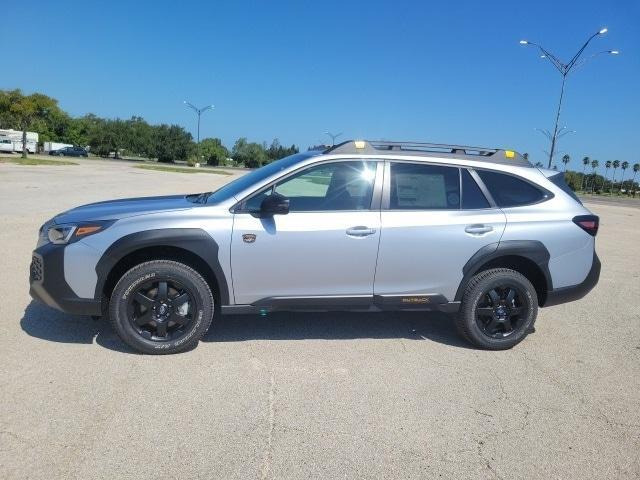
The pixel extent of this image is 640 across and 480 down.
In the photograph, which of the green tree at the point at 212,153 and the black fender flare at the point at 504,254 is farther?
the green tree at the point at 212,153

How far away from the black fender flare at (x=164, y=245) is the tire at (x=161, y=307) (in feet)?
0.42

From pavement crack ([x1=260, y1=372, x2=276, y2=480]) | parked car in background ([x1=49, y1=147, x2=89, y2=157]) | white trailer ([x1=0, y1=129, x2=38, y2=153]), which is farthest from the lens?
parked car in background ([x1=49, y1=147, x2=89, y2=157])

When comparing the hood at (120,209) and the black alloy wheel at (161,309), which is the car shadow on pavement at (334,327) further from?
the hood at (120,209)

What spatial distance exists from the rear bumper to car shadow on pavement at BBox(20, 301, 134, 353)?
12.0ft

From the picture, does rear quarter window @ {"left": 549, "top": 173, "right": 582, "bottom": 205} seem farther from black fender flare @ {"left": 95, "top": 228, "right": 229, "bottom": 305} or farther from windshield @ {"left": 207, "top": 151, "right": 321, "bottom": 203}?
black fender flare @ {"left": 95, "top": 228, "right": 229, "bottom": 305}

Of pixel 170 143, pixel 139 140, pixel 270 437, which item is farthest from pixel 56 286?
pixel 139 140

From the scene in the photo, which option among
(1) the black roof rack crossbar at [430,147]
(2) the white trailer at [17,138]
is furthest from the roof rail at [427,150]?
(2) the white trailer at [17,138]

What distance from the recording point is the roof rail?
4.55 m

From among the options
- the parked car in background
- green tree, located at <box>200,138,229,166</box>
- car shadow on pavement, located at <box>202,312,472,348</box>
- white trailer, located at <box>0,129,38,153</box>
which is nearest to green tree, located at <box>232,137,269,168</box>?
green tree, located at <box>200,138,229,166</box>

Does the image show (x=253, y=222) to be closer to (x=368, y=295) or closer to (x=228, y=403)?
(x=368, y=295)

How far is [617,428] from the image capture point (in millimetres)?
3377

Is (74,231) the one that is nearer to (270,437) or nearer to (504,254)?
(270,437)

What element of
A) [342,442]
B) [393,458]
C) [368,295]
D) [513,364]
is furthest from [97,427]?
[513,364]

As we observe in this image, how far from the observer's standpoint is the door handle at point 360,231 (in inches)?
167
